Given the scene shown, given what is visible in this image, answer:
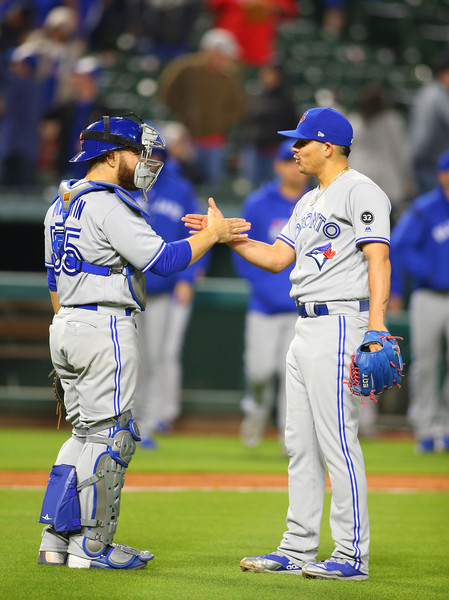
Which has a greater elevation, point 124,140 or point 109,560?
point 124,140

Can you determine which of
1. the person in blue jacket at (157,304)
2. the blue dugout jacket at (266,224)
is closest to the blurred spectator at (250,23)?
the person in blue jacket at (157,304)

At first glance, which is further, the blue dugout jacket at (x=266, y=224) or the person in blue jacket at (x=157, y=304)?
the person in blue jacket at (x=157, y=304)

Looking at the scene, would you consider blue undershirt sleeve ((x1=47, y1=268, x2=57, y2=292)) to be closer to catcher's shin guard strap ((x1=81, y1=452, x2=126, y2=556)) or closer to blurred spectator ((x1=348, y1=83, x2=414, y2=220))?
catcher's shin guard strap ((x1=81, y1=452, x2=126, y2=556))

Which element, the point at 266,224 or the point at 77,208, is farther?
the point at 266,224

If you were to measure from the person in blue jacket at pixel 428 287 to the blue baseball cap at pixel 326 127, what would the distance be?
14.6 ft

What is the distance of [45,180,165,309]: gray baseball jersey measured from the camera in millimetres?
4359

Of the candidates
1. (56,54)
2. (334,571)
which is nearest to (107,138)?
(334,571)

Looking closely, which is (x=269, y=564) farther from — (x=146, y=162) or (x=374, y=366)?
(x=146, y=162)

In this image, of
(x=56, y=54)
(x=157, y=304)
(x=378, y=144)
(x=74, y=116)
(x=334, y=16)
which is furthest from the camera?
(x=334, y=16)

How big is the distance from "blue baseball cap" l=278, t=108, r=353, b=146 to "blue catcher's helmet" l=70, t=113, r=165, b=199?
693mm

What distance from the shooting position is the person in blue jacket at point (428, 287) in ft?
29.3

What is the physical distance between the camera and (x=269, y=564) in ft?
14.7

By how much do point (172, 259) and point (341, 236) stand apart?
76 centimetres

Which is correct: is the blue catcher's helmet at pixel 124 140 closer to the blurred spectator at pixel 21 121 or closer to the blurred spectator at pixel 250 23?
the blurred spectator at pixel 21 121
